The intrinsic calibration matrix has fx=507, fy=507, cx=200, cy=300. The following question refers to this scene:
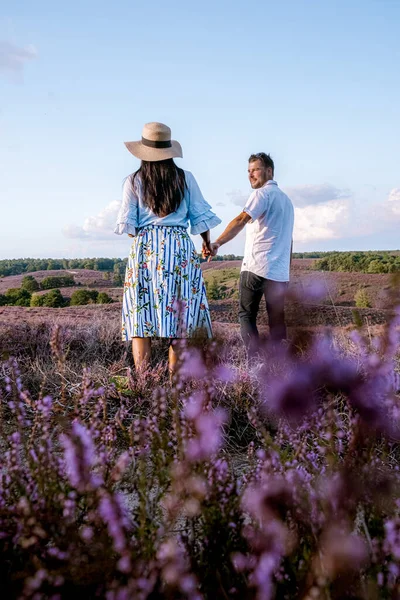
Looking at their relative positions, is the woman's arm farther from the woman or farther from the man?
the woman

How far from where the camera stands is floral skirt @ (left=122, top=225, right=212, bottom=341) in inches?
154

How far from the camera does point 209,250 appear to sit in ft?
14.6

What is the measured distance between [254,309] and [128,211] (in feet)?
5.32

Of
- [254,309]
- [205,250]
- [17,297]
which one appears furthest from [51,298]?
[205,250]

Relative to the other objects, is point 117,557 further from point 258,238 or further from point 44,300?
point 44,300

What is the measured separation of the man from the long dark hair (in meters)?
0.68

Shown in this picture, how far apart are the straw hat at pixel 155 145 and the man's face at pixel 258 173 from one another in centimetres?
96

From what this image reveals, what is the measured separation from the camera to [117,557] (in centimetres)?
144

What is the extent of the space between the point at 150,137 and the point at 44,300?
25.9 feet

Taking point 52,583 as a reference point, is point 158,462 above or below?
above

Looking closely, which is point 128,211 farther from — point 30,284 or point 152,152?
point 30,284

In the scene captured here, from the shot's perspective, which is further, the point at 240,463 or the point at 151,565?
the point at 240,463

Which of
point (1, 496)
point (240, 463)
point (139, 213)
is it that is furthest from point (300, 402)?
point (139, 213)

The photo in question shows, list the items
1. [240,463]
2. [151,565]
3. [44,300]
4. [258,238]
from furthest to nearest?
1. [44,300]
2. [258,238]
3. [240,463]
4. [151,565]
